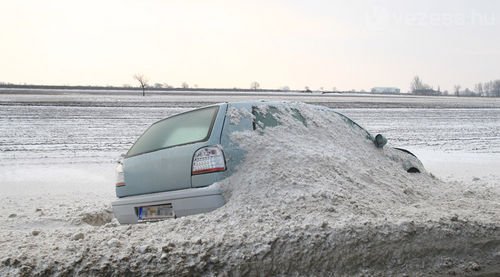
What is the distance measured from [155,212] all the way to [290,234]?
132 centimetres

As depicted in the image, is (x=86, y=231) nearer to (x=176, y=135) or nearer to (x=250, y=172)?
(x=176, y=135)

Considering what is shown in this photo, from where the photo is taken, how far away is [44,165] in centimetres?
1112

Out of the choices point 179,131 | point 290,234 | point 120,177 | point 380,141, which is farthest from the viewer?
point 380,141

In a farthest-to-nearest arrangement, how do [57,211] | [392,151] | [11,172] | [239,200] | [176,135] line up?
[11,172]
[57,211]
[392,151]
[176,135]
[239,200]

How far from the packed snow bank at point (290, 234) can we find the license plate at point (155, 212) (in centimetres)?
22

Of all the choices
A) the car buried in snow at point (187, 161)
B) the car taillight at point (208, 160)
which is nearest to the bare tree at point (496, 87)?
the car buried in snow at point (187, 161)

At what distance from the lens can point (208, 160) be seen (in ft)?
12.6

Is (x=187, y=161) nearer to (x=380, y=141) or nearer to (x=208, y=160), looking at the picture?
(x=208, y=160)

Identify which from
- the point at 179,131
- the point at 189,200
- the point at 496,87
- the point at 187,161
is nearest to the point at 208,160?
the point at 187,161

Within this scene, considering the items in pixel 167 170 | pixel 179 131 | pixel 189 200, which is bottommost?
pixel 189 200

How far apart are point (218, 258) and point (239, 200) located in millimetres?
609

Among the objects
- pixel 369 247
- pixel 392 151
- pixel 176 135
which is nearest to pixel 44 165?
pixel 176 135

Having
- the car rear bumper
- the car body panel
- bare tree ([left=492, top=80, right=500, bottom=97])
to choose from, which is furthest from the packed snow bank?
bare tree ([left=492, top=80, right=500, bottom=97])

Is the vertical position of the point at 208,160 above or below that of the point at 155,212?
above
